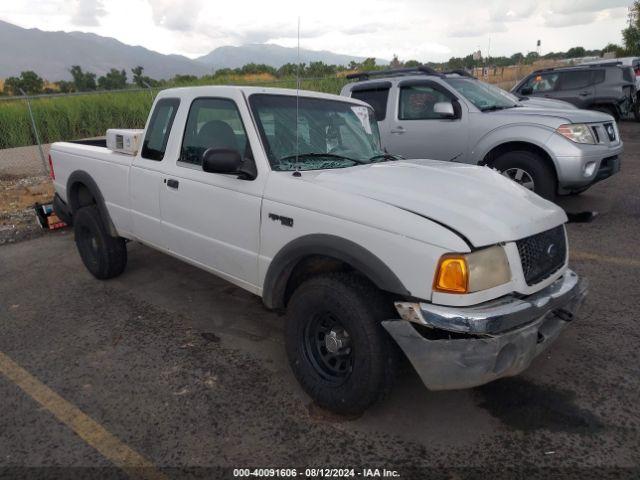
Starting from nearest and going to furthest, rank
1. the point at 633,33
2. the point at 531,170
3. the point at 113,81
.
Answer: the point at 531,170 < the point at 633,33 < the point at 113,81

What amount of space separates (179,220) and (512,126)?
4.75 m

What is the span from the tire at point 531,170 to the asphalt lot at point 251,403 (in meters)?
2.06

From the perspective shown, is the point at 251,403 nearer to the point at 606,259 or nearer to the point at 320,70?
the point at 606,259

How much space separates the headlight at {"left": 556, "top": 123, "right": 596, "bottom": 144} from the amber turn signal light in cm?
480

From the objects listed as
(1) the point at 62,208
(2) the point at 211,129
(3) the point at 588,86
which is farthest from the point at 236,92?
(3) the point at 588,86

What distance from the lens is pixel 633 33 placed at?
98.9ft

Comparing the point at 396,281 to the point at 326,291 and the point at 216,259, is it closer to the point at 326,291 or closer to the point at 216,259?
the point at 326,291

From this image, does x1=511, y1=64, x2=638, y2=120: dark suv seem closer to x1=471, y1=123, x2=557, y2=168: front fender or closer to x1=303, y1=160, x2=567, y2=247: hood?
x1=471, y1=123, x2=557, y2=168: front fender

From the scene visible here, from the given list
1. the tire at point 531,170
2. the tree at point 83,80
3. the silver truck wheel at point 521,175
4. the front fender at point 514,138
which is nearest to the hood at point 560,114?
the front fender at point 514,138

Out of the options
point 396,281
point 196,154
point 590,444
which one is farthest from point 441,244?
point 196,154

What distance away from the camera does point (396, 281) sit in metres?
2.47

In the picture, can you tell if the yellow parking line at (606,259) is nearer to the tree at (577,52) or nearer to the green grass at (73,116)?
the green grass at (73,116)

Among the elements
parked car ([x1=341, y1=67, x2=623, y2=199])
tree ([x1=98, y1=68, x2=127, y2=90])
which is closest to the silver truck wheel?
parked car ([x1=341, y1=67, x2=623, y2=199])

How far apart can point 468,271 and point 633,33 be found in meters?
35.7
